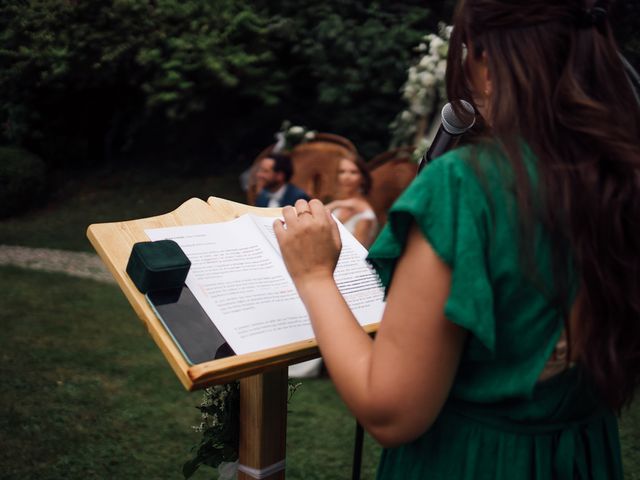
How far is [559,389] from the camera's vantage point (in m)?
0.89

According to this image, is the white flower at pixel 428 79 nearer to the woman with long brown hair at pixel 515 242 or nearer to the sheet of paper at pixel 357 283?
the sheet of paper at pixel 357 283

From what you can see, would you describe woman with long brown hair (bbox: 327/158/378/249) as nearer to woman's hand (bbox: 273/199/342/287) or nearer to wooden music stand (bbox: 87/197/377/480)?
wooden music stand (bbox: 87/197/377/480)

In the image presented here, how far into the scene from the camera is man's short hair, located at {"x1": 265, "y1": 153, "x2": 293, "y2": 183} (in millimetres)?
5457

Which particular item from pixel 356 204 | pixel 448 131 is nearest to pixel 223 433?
pixel 448 131

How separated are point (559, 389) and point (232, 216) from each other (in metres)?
0.73

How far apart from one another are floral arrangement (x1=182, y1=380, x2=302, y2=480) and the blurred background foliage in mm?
5491

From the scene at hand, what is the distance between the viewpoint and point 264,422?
1317 mm

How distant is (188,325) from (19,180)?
686cm

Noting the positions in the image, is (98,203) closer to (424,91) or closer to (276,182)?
(276,182)

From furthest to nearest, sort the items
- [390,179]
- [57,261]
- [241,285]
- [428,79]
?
1. [57,261]
2. [428,79]
3. [390,179]
4. [241,285]

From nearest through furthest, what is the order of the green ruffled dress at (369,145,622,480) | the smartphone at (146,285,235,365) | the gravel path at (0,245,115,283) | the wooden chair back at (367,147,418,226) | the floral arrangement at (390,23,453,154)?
1. the green ruffled dress at (369,145,622,480)
2. the smartphone at (146,285,235,365)
3. the wooden chair back at (367,147,418,226)
4. the floral arrangement at (390,23,453,154)
5. the gravel path at (0,245,115,283)

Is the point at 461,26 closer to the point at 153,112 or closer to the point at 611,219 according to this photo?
the point at 611,219

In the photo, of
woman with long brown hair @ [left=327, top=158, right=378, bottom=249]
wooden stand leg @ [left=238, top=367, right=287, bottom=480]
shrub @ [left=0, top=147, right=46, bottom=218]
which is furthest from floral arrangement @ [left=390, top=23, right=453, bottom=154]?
wooden stand leg @ [left=238, top=367, right=287, bottom=480]

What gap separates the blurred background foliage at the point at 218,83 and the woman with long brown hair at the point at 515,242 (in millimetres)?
6067
